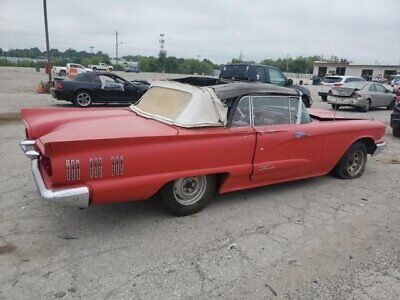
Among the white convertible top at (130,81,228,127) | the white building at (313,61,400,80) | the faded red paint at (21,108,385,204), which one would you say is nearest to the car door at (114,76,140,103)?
the faded red paint at (21,108,385,204)

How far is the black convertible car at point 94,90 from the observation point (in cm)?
1270

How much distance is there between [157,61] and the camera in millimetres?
83188

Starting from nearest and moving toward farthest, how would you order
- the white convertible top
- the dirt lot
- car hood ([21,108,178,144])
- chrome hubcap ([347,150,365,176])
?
the dirt lot, car hood ([21,108,178,144]), the white convertible top, chrome hubcap ([347,150,365,176])

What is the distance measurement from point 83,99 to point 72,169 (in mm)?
10501

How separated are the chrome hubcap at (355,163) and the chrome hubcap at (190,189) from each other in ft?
8.96

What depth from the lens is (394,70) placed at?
2699 inches

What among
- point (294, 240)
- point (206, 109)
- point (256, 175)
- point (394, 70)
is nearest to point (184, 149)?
point (206, 109)

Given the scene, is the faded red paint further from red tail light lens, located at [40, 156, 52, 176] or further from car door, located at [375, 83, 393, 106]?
car door, located at [375, 83, 393, 106]

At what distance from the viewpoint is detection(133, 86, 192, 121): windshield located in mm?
4168

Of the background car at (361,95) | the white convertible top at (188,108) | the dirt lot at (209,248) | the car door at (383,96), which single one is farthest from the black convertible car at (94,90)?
the car door at (383,96)

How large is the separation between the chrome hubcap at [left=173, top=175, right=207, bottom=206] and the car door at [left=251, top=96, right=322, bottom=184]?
0.67 m

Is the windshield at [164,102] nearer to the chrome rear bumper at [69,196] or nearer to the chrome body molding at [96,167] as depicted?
the chrome body molding at [96,167]

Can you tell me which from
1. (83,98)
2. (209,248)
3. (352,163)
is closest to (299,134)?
(352,163)

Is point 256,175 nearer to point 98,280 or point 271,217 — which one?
point 271,217
